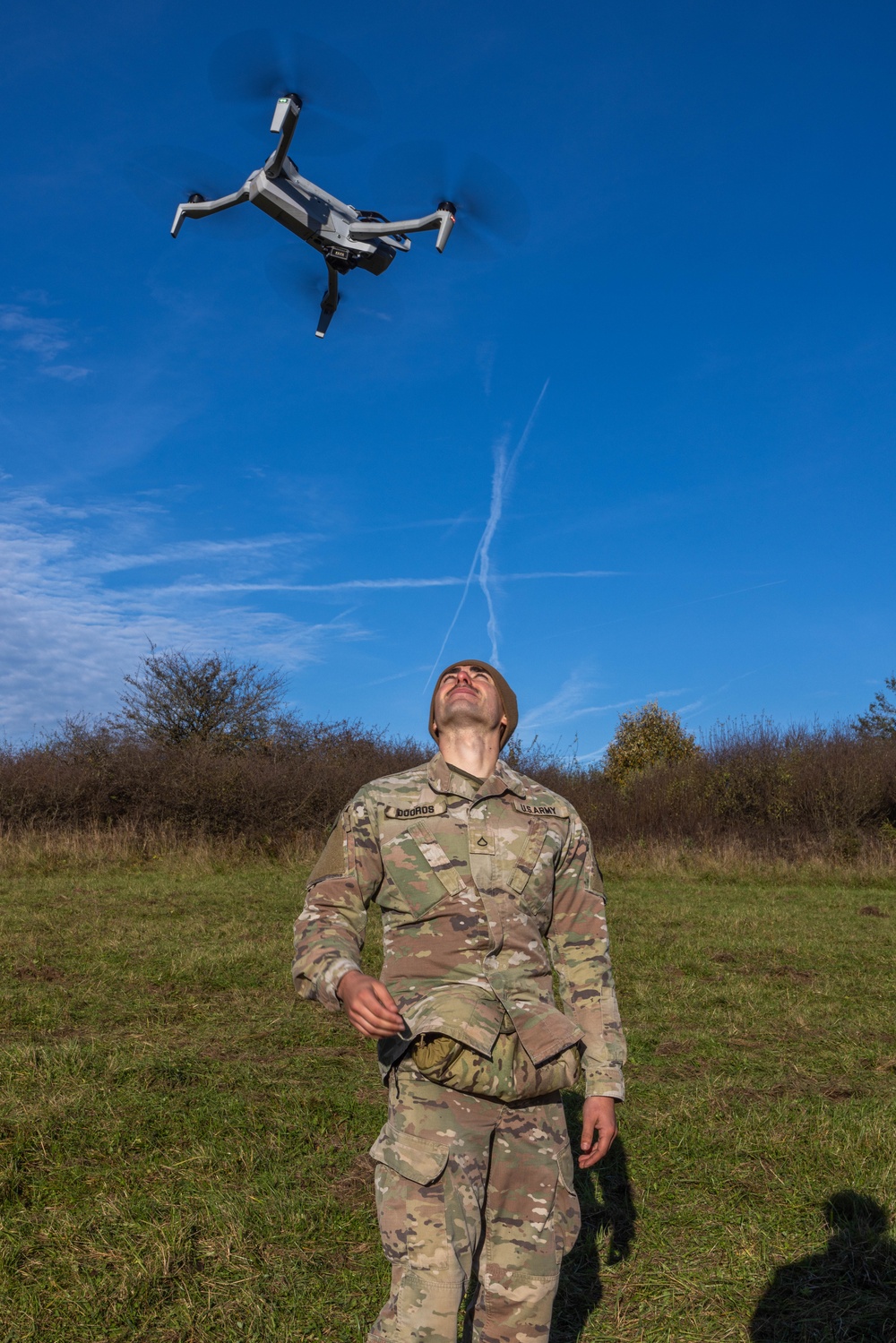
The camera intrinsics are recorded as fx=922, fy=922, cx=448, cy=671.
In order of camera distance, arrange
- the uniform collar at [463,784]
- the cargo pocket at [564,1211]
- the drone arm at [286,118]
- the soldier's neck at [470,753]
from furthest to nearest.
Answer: the drone arm at [286,118] < the soldier's neck at [470,753] < the uniform collar at [463,784] < the cargo pocket at [564,1211]

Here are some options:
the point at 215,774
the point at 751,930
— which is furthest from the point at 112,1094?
the point at 215,774

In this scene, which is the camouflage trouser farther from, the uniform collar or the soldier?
the uniform collar

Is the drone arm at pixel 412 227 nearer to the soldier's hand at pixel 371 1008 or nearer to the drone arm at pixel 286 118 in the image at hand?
the drone arm at pixel 286 118

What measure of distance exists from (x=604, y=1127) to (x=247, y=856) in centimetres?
1786

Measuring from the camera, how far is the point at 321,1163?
4719 mm

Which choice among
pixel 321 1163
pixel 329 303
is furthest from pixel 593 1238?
pixel 329 303

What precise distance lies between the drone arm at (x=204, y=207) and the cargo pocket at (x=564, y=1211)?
57.4ft

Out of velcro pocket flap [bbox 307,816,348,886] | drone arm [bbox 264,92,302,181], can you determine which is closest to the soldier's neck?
velcro pocket flap [bbox 307,816,348,886]

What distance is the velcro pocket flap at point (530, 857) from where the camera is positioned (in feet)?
9.13

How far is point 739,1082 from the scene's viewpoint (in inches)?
241

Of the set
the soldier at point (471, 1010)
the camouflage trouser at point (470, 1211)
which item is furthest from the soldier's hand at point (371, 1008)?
the camouflage trouser at point (470, 1211)

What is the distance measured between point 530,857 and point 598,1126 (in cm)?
79

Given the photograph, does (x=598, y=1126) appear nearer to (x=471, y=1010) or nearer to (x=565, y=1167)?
(x=565, y=1167)

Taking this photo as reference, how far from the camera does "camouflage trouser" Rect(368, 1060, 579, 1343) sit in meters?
2.36
